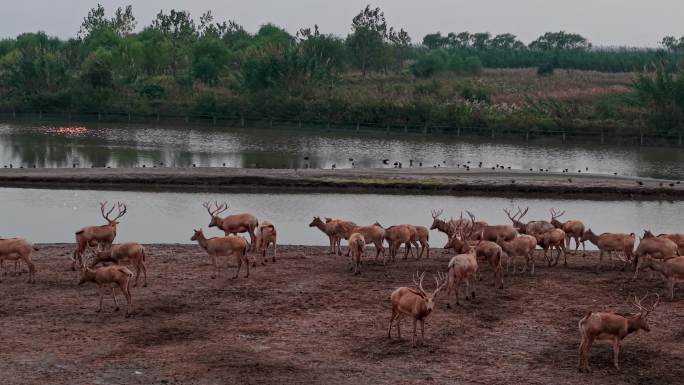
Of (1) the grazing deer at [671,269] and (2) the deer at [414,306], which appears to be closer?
(2) the deer at [414,306]

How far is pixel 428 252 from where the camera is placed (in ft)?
92.6

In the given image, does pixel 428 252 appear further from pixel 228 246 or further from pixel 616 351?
pixel 616 351

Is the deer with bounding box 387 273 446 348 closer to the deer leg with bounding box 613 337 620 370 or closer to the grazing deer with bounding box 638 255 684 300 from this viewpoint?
the deer leg with bounding box 613 337 620 370

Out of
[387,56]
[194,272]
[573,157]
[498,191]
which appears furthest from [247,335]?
[387,56]

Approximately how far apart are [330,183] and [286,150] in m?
17.5

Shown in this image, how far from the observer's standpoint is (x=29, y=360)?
18062 millimetres

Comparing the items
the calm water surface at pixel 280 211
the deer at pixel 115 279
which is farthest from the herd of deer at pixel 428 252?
the calm water surface at pixel 280 211

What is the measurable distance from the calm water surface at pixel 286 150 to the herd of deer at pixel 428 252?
86.6ft

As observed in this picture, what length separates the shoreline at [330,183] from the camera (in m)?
45.1

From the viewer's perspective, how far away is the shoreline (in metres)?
45.1

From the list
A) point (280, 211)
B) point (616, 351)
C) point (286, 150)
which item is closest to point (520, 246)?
point (616, 351)

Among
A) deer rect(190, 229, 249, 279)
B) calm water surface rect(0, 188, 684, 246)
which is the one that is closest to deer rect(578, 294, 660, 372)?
deer rect(190, 229, 249, 279)

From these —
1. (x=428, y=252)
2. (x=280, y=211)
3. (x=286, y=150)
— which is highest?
(x=286, y=150)

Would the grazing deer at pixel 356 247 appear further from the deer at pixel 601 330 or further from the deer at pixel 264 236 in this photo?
the deer at pixel 601 330
